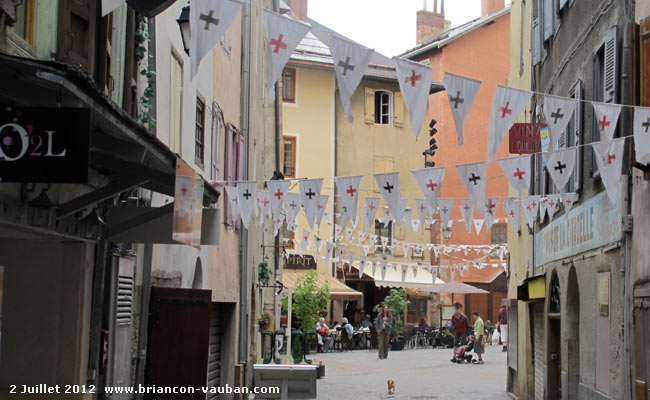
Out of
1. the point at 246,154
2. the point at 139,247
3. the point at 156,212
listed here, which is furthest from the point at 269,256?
the point at 156,212

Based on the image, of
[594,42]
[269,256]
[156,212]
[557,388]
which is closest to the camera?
[156,212]

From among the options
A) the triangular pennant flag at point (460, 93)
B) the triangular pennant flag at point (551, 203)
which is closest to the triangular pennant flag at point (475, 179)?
the triangular pennant flag at point (551, 203)

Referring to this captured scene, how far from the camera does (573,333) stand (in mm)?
15812

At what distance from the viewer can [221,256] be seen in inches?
723

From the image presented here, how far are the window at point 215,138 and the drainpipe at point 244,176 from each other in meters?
2.83

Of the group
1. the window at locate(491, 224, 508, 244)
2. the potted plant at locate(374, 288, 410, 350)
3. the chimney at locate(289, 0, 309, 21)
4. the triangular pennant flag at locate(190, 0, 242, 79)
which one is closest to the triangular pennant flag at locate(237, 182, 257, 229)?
the triangular pennant flag at locate(190, 0, 242, 79)

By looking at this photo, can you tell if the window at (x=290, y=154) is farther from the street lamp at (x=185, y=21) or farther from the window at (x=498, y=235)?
the street lamp at (x=185, y=21)

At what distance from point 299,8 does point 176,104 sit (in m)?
29.1

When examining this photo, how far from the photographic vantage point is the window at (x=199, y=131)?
16109 mm

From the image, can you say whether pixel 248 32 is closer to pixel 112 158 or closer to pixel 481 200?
pixel 481 200

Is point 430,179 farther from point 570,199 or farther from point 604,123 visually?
point 604,123

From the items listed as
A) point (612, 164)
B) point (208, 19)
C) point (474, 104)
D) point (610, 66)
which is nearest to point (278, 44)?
point (208, 19)

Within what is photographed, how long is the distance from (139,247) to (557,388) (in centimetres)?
935

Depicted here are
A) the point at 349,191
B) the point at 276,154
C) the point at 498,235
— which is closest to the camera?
the point at 349,191
